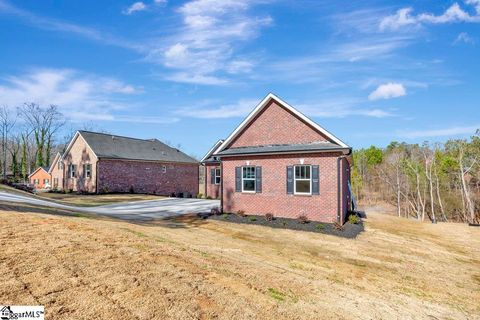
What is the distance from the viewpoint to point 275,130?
18219mm

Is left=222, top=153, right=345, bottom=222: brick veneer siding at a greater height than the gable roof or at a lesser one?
lesser

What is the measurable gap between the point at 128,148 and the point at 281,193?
2706 centimetres

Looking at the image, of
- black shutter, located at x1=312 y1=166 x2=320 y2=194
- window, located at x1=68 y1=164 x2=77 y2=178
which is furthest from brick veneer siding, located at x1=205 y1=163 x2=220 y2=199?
window, located at x1=68 y1=164 x2=77 y2=178

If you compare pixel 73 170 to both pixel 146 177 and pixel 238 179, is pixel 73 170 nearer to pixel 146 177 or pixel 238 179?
pixel 146 177

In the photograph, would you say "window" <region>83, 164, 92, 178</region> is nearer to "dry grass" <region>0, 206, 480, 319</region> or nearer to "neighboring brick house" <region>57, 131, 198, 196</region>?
"neighboring brick house" <region>57, 131, 198, 196</region>

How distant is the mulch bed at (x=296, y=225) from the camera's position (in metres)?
14.1

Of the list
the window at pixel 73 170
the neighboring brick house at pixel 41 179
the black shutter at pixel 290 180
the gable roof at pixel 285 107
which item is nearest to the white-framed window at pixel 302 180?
the black shutter at pixel 290 180

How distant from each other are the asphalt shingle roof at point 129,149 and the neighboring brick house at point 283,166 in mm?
20455

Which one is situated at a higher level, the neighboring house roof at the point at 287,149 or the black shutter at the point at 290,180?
the neighboring house roof at the point at 287,149

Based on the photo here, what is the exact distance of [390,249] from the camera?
39.9 ft


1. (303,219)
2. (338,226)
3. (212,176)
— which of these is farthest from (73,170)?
(338,226)

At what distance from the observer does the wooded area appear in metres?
28.9

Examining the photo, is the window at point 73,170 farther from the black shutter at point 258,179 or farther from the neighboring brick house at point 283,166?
the black shutter at point 258,179

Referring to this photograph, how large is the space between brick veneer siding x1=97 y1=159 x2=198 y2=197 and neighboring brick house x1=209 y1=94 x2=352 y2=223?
65.3ft
